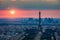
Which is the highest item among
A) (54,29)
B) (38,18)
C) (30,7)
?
(30,7)

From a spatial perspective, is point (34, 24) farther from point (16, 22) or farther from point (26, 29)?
point (16, 22)

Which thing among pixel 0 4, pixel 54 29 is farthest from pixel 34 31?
pixel 0 4

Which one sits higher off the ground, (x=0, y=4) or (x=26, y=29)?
(x=0, y=4)

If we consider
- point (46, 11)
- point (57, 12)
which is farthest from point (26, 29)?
point (57, 12)

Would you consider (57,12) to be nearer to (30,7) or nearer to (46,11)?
(46,11)

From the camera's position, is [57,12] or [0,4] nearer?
[57,12]

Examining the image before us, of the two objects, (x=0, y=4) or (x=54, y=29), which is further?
(x=0, y=4)

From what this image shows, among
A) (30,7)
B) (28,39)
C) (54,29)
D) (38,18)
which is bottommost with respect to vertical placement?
(28,39)

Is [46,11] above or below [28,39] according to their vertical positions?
above

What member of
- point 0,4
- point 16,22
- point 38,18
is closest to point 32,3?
point 38,18
